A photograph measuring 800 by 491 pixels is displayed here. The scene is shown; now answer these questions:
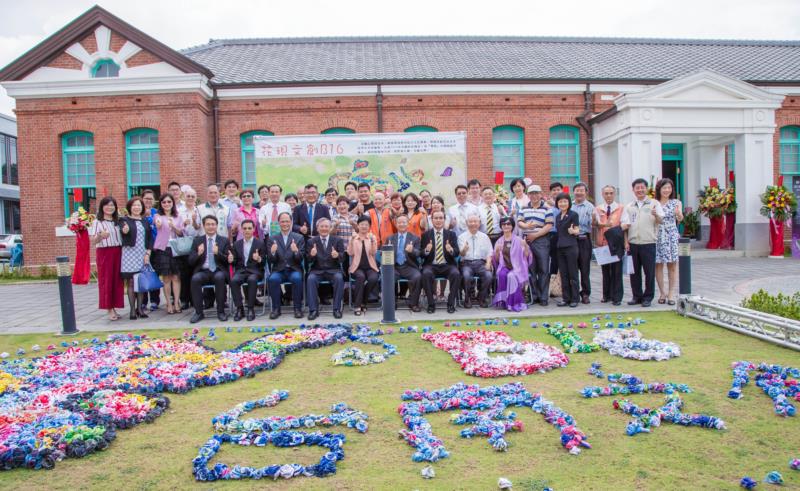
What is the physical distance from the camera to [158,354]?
6602 mm

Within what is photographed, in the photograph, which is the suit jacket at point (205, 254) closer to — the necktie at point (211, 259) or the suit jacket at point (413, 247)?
the necktie at point (211, 259)

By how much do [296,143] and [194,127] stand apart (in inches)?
227

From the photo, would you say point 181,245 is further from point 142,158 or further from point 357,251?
point 142,158

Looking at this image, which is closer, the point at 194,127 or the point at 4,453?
the point at 4,453

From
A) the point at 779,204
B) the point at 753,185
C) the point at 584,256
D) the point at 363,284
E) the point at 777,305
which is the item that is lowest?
the point at 777,305

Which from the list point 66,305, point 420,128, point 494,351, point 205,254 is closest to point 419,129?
point 420,128

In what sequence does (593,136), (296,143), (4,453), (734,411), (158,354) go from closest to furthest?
1. (4,453)
2. (734,411)
3. (158,354)
4. (296,143)
5. (593,136)

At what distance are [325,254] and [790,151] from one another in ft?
59.1

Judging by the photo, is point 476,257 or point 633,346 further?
point 476,257

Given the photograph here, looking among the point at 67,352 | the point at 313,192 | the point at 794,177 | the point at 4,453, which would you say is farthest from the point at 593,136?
the point at 4,453

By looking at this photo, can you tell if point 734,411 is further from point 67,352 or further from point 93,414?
point 67,352

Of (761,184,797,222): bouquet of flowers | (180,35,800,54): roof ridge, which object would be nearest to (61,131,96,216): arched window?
(180,35,800,54): roof ridge

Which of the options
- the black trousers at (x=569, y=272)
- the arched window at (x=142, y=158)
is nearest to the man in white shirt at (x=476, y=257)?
the black trousers at (x=569, y=272)

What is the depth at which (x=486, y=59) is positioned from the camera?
20531 millimetres
